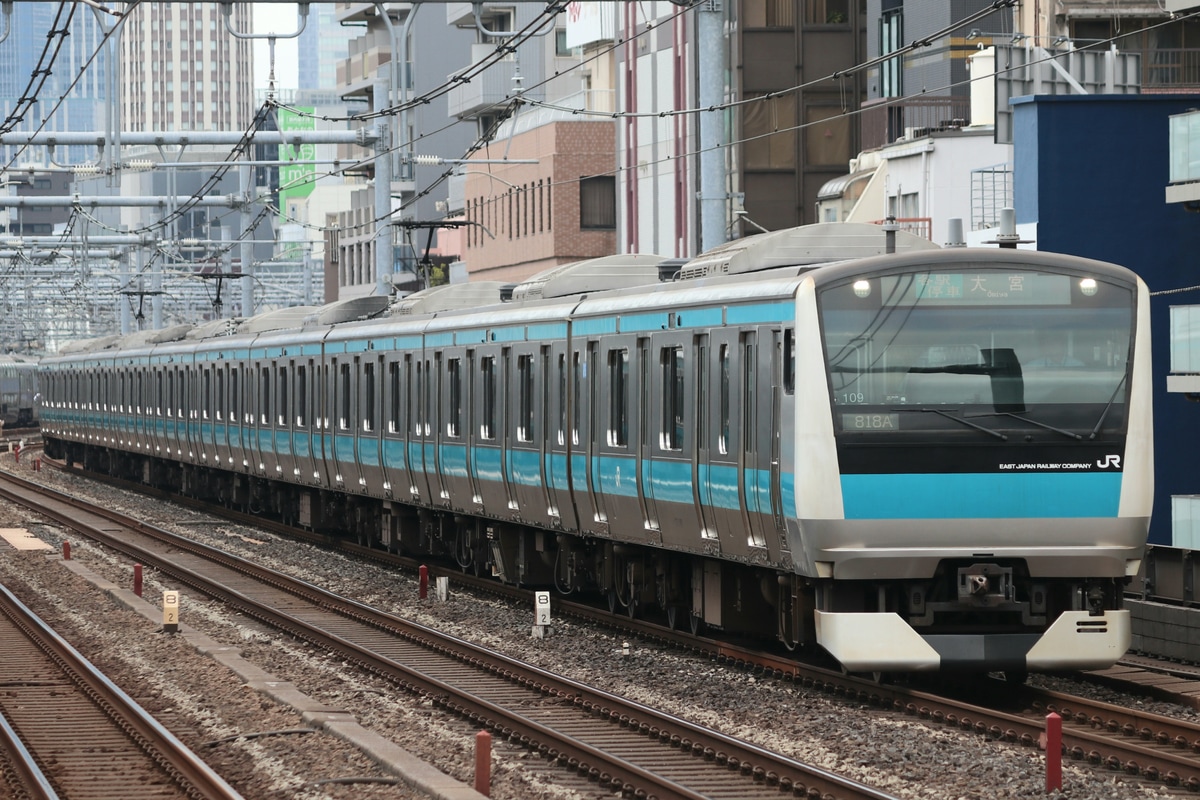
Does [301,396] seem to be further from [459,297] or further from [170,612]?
[170,612]

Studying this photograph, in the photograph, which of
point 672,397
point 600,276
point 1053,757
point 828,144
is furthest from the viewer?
point 828,144

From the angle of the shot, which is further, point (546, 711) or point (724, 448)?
point (724, 448)

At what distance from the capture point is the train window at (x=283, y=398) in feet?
106

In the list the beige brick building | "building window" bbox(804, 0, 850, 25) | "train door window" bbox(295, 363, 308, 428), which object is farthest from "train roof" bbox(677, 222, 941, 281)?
the beige brick building

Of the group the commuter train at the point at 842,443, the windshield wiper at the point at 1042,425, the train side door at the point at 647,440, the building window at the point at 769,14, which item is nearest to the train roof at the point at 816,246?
the commuter train at the point at 842,443

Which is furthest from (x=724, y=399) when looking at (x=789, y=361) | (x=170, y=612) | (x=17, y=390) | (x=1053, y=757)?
(x=17, y=390)

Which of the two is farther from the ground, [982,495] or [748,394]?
[748,394]

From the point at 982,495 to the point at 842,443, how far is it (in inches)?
37.7

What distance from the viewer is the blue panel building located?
28188mm

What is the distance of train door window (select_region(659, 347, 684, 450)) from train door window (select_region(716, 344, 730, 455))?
0.91m

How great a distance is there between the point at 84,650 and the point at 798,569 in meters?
7.69

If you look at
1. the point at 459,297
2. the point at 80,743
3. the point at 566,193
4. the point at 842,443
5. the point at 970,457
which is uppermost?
the point at 566,193

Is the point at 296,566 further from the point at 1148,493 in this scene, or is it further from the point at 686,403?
the point at 1148,493

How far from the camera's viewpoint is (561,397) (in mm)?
19484
